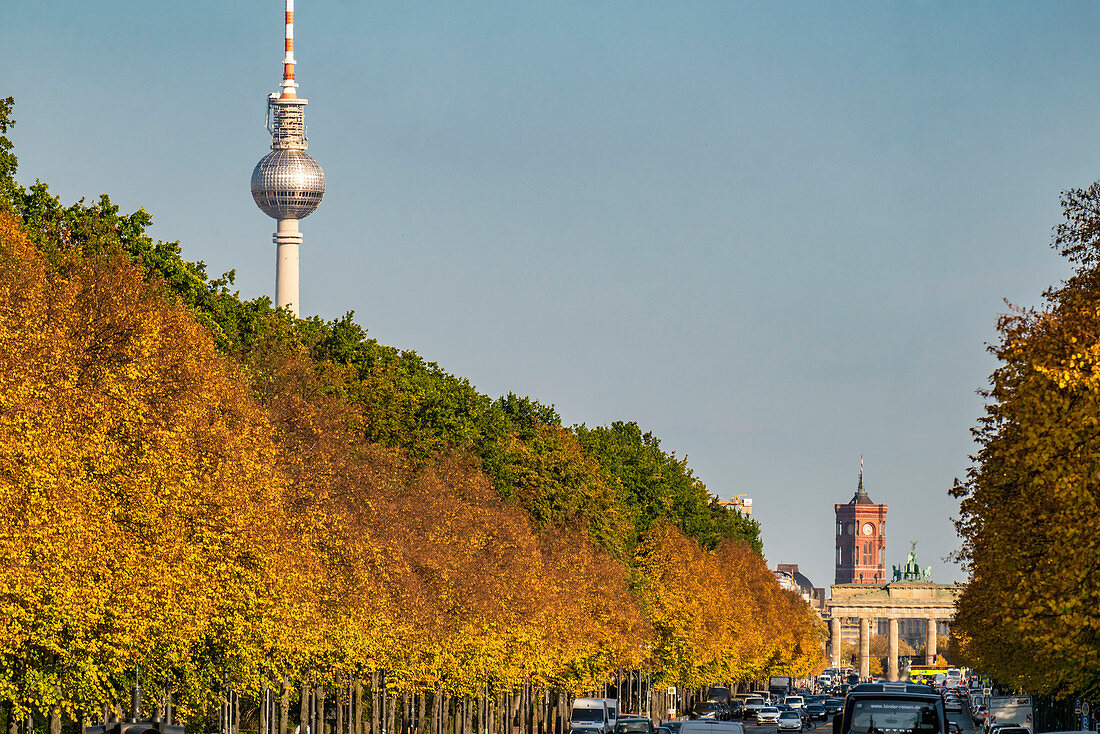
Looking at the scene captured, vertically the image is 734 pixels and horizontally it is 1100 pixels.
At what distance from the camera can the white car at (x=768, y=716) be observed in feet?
359

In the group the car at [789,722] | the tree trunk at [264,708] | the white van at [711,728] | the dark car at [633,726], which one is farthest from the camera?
the car at [789,722]

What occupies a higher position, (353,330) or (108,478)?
(353,330)

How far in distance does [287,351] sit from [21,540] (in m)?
37.8

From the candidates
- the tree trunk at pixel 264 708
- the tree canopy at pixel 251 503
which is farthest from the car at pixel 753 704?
the tree trunk at pixel 264 708

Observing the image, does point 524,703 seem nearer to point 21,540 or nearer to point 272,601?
point 272,601

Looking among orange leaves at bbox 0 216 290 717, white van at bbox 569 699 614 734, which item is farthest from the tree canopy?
Result: white van at bbox 569 699 614 734

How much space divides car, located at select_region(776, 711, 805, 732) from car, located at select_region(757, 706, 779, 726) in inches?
72.4

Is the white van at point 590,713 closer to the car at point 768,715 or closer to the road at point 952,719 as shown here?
the road at point 952,719

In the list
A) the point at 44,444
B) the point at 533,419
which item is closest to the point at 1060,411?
the point at 44,444

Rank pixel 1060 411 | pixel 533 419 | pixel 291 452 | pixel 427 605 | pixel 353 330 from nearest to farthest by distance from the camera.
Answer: pixel 1060 411
pixel 291 452
pixel 427 605
pixel 353 330
pixel 533 419

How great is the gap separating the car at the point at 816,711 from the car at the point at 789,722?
2825 centimetres

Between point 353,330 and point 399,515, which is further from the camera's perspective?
point 353,330

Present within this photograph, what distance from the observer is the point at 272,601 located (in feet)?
176

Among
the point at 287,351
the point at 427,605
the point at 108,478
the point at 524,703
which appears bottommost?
the point at 524,703
